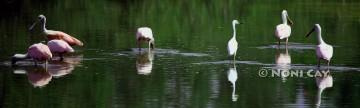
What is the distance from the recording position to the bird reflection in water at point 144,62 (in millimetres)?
21072

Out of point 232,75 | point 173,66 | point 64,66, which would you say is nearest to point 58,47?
point 64,66

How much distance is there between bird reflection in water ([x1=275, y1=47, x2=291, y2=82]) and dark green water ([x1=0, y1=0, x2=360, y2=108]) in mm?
124

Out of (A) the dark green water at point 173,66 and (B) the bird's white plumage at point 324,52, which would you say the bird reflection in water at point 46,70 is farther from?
(B) the bird's white plumage at point 324,52

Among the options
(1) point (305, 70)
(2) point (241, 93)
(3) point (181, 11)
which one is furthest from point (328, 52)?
(3) point (181, 11)

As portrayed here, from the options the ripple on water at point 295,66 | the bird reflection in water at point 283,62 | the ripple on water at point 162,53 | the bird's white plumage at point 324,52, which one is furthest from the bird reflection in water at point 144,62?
the bird's white plumage at point 324,52

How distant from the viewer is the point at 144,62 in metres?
22.8

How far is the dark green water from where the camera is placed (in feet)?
56.4

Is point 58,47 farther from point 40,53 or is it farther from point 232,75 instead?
point 232,75

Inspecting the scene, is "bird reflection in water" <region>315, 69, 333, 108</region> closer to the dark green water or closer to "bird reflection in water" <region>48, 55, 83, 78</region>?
the dark green water

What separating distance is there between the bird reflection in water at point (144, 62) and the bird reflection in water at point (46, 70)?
138 centimetres

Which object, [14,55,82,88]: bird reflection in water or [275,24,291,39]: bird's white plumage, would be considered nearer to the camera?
[14,55,82,88]: bird reflection in water

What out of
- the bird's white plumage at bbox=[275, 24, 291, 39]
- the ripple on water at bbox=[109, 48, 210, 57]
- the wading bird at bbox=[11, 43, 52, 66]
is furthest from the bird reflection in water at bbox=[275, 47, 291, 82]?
the wading bird at bbox=[11, 43, 52, 66]

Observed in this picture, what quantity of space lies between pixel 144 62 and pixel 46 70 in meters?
2.67

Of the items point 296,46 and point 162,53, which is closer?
point 162,53
